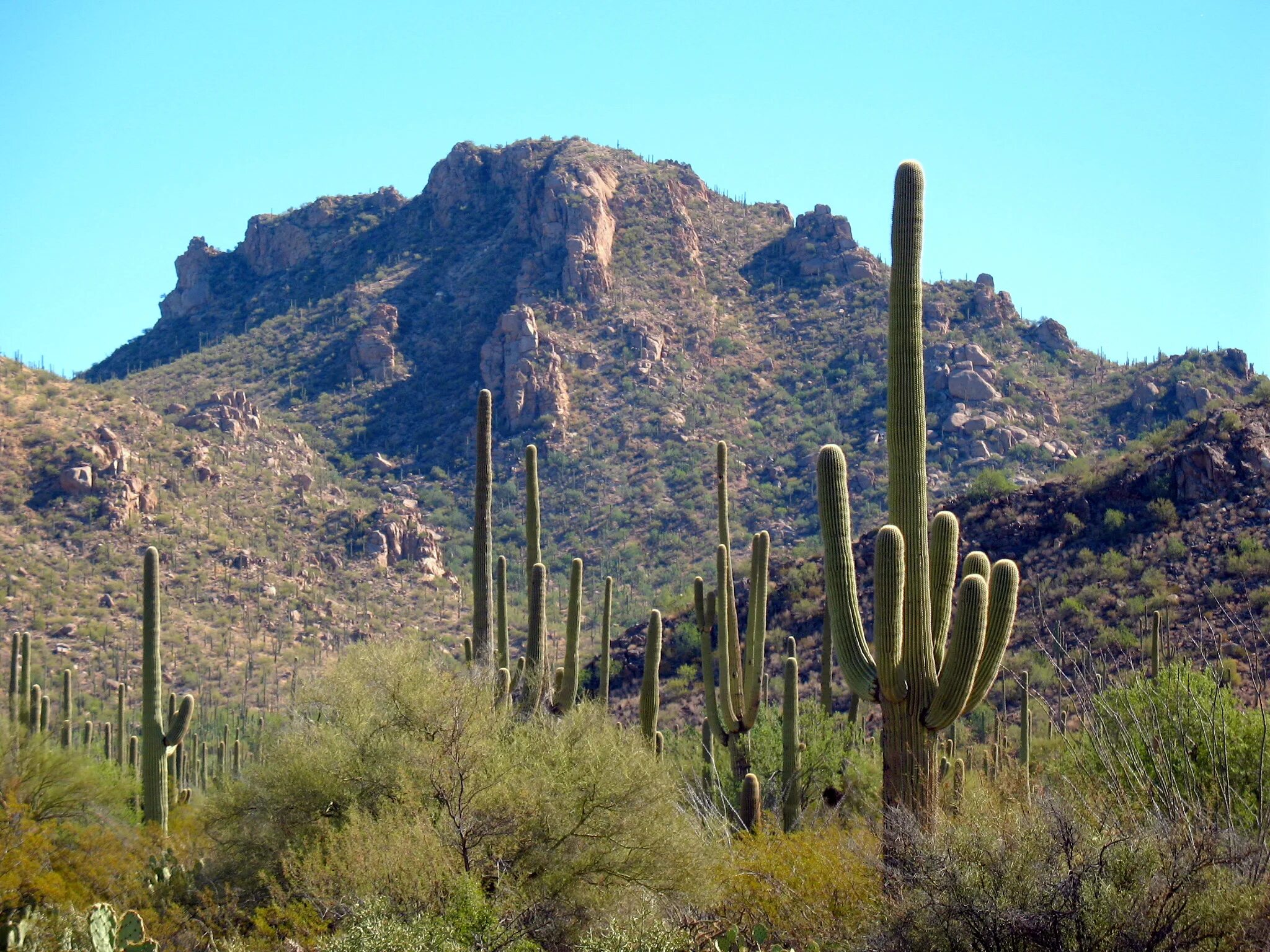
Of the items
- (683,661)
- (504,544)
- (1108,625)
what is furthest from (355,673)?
(504,544)

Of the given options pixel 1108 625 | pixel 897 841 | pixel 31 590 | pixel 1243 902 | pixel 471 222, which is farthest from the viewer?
pixel 471 222

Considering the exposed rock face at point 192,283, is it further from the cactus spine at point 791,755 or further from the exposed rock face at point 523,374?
the cactus spine at point 791,755

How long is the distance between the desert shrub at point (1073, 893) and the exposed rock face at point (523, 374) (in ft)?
211

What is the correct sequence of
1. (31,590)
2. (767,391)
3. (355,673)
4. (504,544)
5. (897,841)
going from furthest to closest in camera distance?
(767,391) < (504,544) < (31,590) < (355,673) < (897,841)

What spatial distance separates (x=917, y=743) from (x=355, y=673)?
7.75 metres

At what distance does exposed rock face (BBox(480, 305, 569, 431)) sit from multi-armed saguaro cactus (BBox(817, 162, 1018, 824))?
6169 cm

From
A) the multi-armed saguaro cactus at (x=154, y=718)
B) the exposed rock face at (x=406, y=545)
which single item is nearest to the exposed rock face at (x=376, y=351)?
the exposed rock face at (x=406, y=545)

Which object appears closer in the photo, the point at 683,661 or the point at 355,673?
the point at 355,673

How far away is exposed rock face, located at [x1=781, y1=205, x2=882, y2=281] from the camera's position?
8494cm

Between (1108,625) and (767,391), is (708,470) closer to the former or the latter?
(767,391)

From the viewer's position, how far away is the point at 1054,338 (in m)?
74.1

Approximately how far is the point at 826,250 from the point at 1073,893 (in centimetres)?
8003

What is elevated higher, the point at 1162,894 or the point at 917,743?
the point at 917,743

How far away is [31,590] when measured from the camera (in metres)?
48.4
